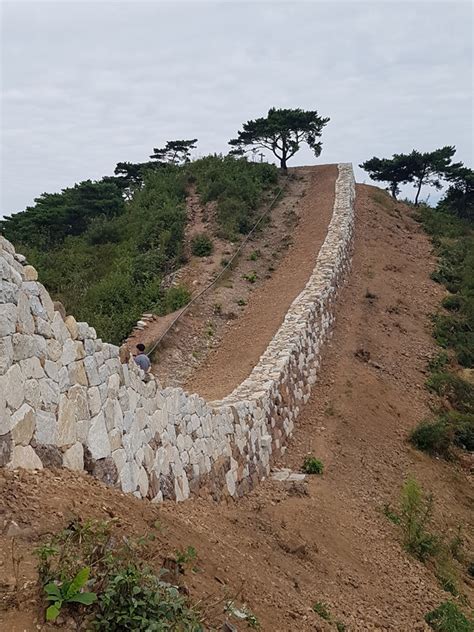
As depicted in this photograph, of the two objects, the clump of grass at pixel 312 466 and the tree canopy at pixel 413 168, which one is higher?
the tree canopy at pixel 413 168

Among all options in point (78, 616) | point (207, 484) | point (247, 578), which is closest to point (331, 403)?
point (207, 484)

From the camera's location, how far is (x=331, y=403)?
11492 mm

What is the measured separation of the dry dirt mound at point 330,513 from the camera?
12.3 ft

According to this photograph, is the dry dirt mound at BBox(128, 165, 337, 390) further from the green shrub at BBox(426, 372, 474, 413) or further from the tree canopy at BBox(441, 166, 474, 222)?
the tree canopy at BBox(441, 166, 474, 222)

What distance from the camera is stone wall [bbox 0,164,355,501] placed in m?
3.76

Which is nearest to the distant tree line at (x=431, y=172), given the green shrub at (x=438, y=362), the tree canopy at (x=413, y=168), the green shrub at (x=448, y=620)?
the tree canopy at (x=413, y=168)

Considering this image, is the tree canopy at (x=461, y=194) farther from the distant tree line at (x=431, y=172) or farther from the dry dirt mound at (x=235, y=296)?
the dry dirt mound at (x=235, y=296)

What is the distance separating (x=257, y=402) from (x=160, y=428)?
313 centimetres

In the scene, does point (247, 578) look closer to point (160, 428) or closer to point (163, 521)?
point (163, 521)

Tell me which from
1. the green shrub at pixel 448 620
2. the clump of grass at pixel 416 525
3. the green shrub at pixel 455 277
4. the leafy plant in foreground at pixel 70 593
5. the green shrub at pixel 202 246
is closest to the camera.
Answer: the leafy plant in foreground at pixel 70 593

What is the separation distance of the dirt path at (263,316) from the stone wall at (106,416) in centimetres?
150

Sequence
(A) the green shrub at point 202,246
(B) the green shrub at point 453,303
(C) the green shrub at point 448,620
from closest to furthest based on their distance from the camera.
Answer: (C) the green shrub at point 448,620 < (B) the green shrub at point 453,303 < (A) the green shrub at point 202,246

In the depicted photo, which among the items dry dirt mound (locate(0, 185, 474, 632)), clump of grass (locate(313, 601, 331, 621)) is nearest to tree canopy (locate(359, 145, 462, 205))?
dry dirt mound (locate(0, 185, 474, 632))

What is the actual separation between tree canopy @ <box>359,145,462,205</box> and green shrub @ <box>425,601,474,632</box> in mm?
29322
